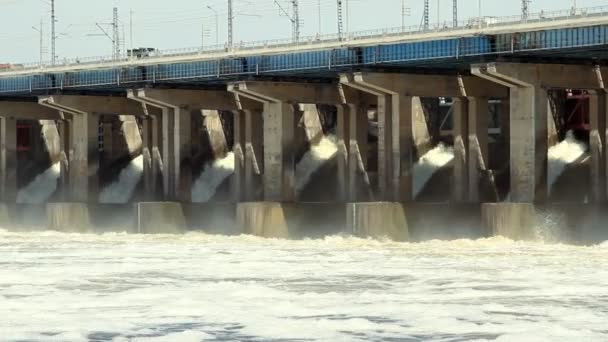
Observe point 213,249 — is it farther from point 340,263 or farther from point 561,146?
point 561,146

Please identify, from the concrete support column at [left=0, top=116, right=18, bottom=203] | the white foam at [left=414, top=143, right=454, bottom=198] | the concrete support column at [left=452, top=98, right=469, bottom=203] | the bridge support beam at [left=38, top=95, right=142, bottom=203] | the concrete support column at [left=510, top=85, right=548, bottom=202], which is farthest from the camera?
the concrete support column at [left=0, top=116, right=18, bottom=203]

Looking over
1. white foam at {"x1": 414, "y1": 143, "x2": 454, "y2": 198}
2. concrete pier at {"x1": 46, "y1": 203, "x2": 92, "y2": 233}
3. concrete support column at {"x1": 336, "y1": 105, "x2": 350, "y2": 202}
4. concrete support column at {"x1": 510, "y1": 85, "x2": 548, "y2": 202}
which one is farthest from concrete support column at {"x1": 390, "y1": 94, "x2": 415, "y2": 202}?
concrete pier at {"x1": 46, "y1": 203, "x2": 92, "y2": 233}

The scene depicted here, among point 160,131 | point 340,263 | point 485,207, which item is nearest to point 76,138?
point 160,131

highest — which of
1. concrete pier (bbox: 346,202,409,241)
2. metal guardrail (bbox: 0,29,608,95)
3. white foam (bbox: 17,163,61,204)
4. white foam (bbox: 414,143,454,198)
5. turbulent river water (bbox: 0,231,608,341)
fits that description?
metal guardrail (bbox: 0,29,608,95)

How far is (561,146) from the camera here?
89.4 m

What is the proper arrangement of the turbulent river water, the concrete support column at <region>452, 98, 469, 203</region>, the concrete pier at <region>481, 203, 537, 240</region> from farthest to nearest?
the concrete support column at <region>452, 98, 469, 203</region>, the concrete pier at <region>481, 203, 537, 240</region>, the turbulent river water

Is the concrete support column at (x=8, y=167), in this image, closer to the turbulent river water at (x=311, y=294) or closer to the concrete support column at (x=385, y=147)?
the concrete support column at (x=385, y=147)

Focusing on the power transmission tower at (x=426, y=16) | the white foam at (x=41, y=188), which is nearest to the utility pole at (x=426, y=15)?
the power transmission tower at (x=426, y=16)

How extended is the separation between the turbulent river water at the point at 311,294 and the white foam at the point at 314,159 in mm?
30165

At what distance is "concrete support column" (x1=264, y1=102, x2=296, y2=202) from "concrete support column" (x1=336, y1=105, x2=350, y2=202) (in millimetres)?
3064

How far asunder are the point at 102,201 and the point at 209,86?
18805 mm

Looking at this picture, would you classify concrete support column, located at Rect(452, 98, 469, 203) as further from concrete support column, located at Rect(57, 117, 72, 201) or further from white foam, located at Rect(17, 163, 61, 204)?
white foam, located at Rect(17, 163, 61, 204)

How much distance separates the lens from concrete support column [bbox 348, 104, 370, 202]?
92.5m

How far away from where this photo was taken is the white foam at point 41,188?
125 m
